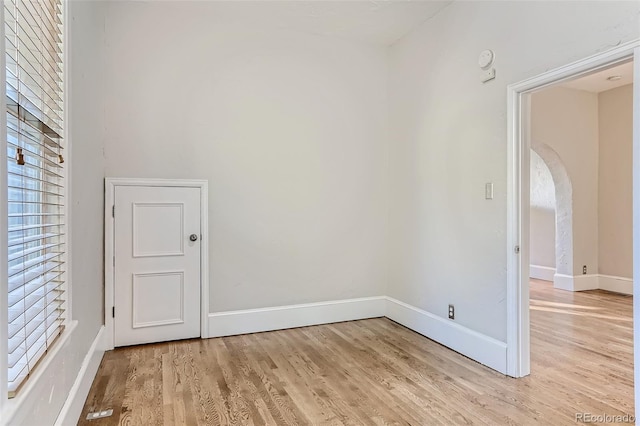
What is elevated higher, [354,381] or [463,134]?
[463,134]

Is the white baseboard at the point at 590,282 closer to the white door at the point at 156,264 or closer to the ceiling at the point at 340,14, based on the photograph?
the ceiling at the point at 340,14

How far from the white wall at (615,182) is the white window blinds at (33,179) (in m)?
6.40

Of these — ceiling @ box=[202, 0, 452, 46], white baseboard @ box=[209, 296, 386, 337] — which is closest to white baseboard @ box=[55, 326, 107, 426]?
white baseboard @ box=[209, 296, 386, 337]

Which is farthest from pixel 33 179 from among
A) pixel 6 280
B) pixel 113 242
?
pixel 113 242

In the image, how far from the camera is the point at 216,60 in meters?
3.49

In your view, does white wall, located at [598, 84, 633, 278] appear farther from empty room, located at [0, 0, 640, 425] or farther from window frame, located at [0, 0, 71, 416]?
window frame, located at [0, 0, 71, 416]

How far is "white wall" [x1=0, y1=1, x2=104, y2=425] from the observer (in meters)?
1.56

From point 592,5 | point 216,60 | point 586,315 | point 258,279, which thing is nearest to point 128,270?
point 258,279

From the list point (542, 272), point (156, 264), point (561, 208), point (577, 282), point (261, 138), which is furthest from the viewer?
point (542, 272)

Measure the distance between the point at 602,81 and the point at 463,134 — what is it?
3447 mm

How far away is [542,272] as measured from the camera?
6188 mm

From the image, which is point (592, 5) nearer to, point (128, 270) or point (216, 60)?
point (216, 60)

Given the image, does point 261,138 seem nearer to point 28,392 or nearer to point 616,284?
point 28,392

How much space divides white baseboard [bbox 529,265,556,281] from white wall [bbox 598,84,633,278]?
26.6 inches
